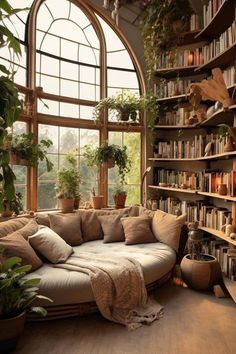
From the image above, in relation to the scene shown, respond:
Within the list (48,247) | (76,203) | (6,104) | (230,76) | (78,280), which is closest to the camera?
(6,104)

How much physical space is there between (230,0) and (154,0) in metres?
1.42

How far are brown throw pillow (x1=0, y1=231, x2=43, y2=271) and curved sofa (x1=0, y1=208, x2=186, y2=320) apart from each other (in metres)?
0.10

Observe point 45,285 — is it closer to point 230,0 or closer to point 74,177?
point 74,177

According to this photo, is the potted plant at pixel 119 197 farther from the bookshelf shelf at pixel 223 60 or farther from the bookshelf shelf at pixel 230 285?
the bookshelf shelf at pixel 223 60

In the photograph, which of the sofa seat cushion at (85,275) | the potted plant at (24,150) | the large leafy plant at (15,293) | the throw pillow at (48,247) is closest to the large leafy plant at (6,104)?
the large leafy plant at (15,293)

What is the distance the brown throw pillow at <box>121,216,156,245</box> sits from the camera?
364 cm

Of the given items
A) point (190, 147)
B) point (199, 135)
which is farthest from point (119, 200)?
point (199, 135)

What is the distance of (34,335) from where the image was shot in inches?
90.9

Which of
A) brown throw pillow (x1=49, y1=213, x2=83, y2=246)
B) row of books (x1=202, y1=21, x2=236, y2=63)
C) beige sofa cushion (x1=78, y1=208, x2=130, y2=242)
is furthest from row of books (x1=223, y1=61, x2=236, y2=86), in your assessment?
brown throw pillow (x1=49, y1=213, x2=83, y2=246)

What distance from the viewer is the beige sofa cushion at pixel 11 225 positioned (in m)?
2.82

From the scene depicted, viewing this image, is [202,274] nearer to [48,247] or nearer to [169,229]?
[169,229]

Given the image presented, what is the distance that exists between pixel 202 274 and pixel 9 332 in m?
1.95

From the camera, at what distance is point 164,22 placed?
13.7 ft

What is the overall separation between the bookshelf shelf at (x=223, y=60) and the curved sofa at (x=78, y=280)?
236 cm
